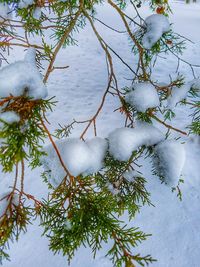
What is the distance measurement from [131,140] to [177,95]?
14.7 inches

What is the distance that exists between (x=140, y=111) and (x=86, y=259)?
2.25 metres

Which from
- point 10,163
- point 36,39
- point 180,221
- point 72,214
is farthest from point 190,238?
point 36,39

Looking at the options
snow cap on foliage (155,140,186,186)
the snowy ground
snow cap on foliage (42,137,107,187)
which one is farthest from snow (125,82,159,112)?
the snowy ground

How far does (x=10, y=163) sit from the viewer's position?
0.85m

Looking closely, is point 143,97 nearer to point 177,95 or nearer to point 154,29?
point 177,95

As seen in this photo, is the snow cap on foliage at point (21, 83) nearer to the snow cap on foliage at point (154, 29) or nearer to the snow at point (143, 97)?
the snow at point (143, 97)

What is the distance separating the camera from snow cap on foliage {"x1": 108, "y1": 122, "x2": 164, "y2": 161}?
1.49m

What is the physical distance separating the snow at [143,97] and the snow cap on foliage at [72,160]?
1.14 feet

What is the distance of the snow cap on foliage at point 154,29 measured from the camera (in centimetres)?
165

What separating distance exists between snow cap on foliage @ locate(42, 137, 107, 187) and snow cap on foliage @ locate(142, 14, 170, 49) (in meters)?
0.76

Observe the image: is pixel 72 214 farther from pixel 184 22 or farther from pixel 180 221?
pixel 184 22

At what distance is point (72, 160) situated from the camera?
123cm

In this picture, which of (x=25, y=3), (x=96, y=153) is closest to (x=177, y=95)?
(x=96, y=153)

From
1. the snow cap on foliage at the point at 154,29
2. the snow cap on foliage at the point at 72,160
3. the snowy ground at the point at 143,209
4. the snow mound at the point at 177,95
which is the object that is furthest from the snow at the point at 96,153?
the snowy ground at the point at 143,209
